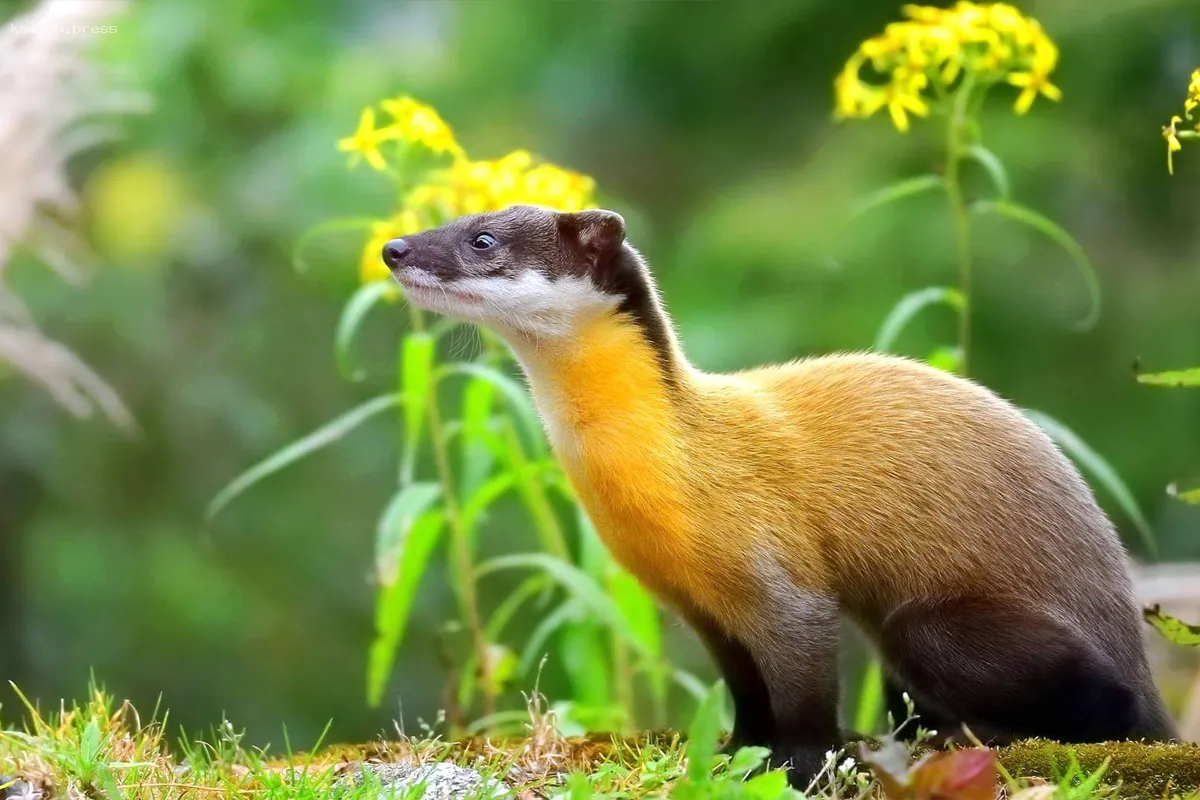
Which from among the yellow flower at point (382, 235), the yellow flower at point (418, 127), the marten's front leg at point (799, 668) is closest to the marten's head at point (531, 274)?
the yellow flower at point (418, 127)

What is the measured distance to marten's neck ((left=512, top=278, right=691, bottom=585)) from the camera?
338 cm

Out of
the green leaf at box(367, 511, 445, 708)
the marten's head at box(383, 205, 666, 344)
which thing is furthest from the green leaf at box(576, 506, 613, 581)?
the marten's head at box(383, 205, 666, 344)

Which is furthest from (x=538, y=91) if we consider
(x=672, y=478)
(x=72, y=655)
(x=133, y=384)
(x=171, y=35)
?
(x=672, y=478)

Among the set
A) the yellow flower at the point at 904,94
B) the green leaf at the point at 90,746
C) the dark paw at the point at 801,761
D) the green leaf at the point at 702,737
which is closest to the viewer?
the green leaf at the point at 702,737

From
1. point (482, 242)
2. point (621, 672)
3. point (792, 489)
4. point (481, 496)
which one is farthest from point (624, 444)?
point (621, 672)

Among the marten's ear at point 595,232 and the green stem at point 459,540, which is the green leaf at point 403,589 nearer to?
the green stem at point 459,540

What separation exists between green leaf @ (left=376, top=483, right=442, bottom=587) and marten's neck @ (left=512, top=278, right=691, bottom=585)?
31.7 inches

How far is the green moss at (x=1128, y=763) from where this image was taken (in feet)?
9.71

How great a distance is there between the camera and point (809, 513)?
11.3 ft

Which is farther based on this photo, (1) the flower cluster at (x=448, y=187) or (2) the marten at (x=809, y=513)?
(1) the flower cluster at (x=448, y=187)

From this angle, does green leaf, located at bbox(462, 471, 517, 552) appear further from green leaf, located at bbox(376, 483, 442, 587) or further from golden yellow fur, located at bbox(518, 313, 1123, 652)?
golden yellow fur, located at bbox(518, 313, 1123, 652)

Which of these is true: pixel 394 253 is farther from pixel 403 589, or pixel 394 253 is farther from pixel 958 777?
pixel 958 777

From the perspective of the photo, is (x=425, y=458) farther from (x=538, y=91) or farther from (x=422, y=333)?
(x=422, y=333)

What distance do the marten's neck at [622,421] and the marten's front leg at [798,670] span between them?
296mm
